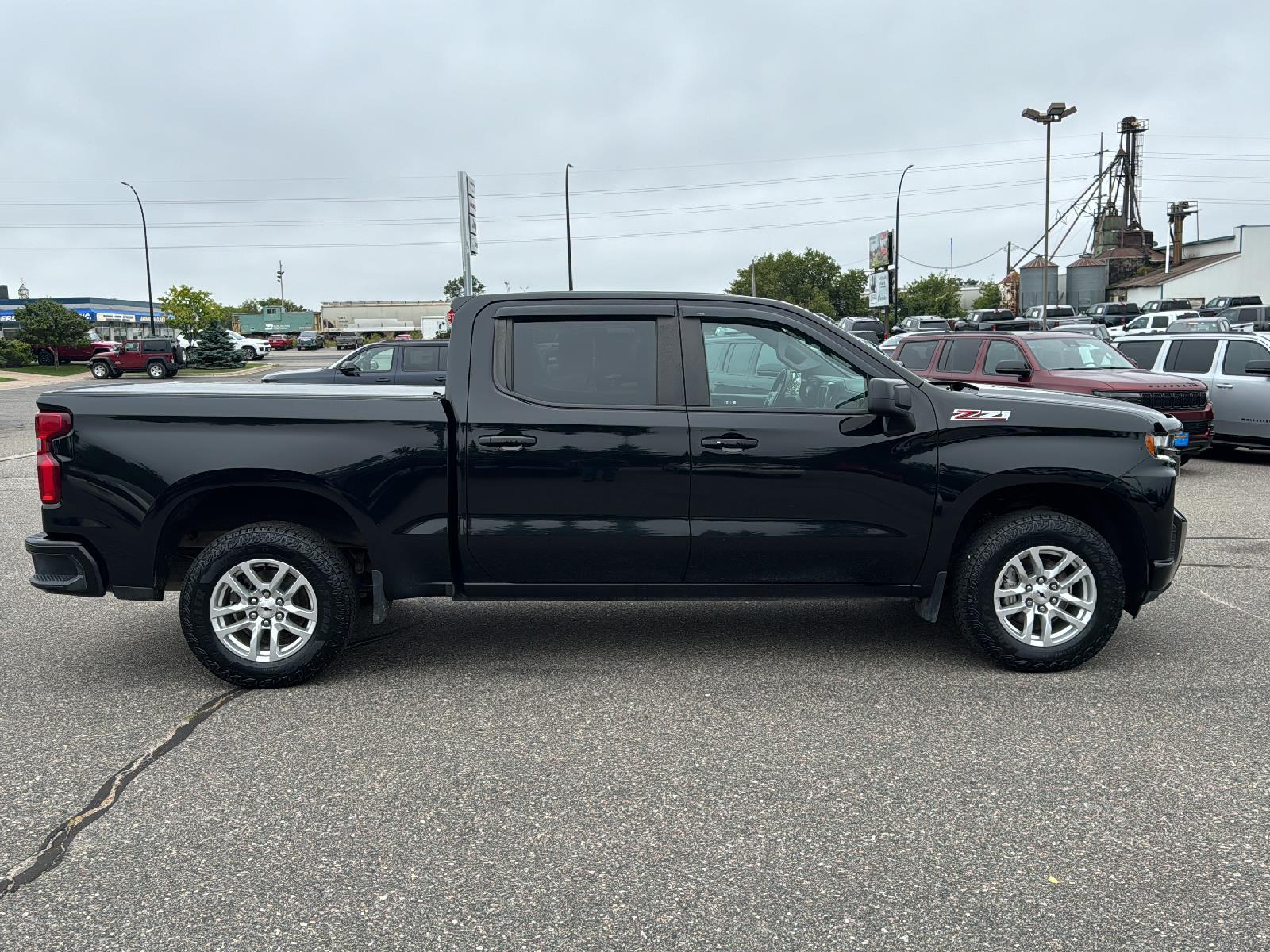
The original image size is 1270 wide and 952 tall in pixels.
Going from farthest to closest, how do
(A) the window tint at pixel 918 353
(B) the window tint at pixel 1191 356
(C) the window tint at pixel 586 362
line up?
1. (A) the window tint at pixel 918 353
2. (B) the window tint at pixel 1191 356
3. (C) the window tint at pixel 586 362

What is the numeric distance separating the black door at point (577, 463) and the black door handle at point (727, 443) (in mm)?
106

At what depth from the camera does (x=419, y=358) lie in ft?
64.1

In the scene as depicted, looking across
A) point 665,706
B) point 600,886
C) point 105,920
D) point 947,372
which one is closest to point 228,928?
point 105,920

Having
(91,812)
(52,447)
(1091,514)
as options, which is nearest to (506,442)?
(52,447)

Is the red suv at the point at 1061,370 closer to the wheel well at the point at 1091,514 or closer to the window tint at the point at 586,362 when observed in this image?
the wheel well at the point at 1091,514

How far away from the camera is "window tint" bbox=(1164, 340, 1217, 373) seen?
14.7 meters

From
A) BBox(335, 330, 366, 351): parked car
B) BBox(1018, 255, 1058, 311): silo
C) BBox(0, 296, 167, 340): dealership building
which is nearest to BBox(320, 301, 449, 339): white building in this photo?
BBox(0, 296, 167, 340): dealership building

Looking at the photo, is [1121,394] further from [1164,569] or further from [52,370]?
[52,370]

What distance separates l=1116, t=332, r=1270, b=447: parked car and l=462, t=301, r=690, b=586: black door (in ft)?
36.3

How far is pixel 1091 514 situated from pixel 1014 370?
8180 mm

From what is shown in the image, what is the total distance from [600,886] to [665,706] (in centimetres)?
164

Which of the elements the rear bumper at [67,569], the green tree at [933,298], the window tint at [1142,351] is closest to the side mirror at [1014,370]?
the window tint at [1142,351]

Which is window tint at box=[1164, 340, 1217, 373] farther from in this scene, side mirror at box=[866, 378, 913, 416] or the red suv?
side mirror at box=[866, 378, 913, 416]

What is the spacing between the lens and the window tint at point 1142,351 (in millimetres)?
15547
